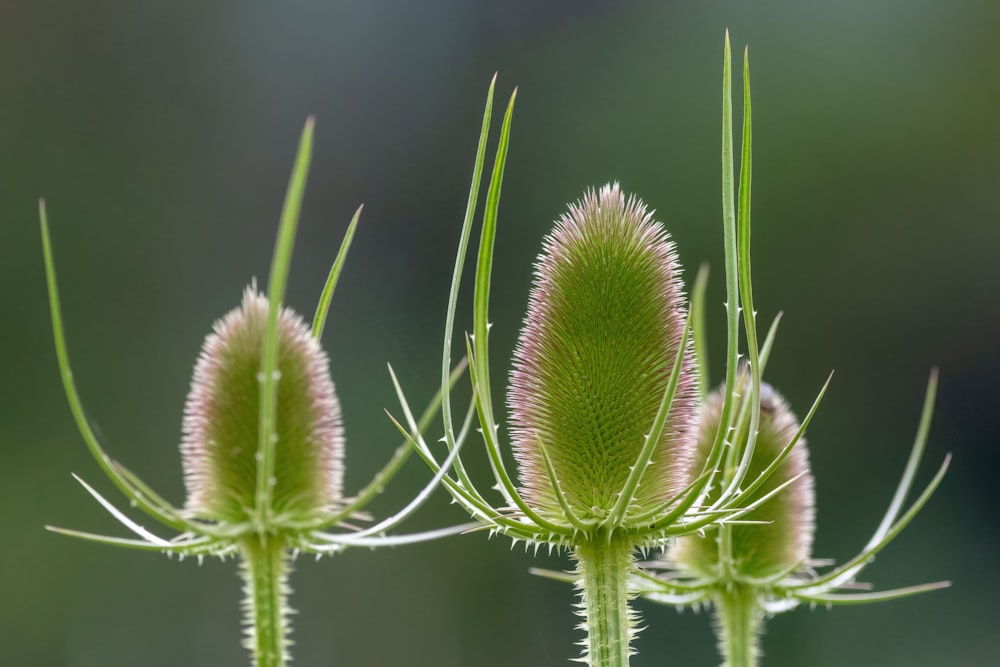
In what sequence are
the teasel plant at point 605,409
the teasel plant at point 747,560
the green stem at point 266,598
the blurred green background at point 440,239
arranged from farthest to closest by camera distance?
the blurred green background at point 440,239
the teasel plant at point 747,560
the teasel plant at point 605,409
the green stem at point 266,598

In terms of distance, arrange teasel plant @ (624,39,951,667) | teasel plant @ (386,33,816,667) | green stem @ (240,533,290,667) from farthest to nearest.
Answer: teasel plant @ (624,39,951,667) → teasel plant @ (386,33,816,667) → green stem @ (240,533,290,667)

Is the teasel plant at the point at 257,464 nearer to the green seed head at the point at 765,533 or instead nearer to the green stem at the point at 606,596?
the green stem at the point at 606,596

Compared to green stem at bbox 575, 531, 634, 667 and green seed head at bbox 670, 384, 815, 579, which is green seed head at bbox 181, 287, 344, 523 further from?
green seed head at bbox 670, 384, 815, 579

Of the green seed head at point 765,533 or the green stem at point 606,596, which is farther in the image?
the green seed head at point 765,533

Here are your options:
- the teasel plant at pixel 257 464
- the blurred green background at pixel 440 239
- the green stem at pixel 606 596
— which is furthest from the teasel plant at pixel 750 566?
the blurred green background at pixel 440 239

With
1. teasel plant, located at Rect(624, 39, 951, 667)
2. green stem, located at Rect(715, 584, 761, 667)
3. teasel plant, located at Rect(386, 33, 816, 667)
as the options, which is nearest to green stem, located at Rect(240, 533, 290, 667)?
teasel plant, located at Rect(386, 33, 816, 667)

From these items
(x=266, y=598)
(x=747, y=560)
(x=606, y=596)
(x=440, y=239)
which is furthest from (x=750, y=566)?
(x=440, y=239)

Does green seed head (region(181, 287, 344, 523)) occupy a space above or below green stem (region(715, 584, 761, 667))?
above
